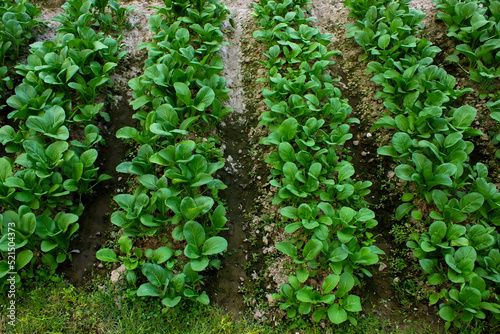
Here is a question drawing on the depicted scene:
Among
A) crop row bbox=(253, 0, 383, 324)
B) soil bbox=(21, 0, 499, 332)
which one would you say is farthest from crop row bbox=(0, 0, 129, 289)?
crop row bbox=(253, 0, 383, 324)

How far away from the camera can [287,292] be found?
3.20 metres

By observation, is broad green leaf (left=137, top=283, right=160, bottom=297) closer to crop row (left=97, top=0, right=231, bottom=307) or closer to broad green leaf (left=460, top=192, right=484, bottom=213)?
crop row (left=97, top=0, right=231, bottom=307)

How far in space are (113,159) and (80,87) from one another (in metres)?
1.03

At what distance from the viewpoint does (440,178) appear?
11.5 feet

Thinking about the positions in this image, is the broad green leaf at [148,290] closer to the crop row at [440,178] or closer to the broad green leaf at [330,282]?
the broad green leaf at [330,282]

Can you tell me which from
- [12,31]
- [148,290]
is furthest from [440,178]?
[12,31]

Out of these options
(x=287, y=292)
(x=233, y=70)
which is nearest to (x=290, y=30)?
(x=233, y=70)

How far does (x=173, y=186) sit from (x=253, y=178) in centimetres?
113

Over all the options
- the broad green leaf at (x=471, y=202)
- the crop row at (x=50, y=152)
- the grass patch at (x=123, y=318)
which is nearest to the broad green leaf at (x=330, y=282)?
the grass patch at (x=123, y=318)

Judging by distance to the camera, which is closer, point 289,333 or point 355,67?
point 289,333

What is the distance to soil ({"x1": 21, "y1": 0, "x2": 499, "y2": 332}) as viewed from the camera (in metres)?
3.48

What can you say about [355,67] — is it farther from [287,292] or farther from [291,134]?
[287,292]

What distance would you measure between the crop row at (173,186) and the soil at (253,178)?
290 mm

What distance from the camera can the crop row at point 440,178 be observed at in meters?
3.12
